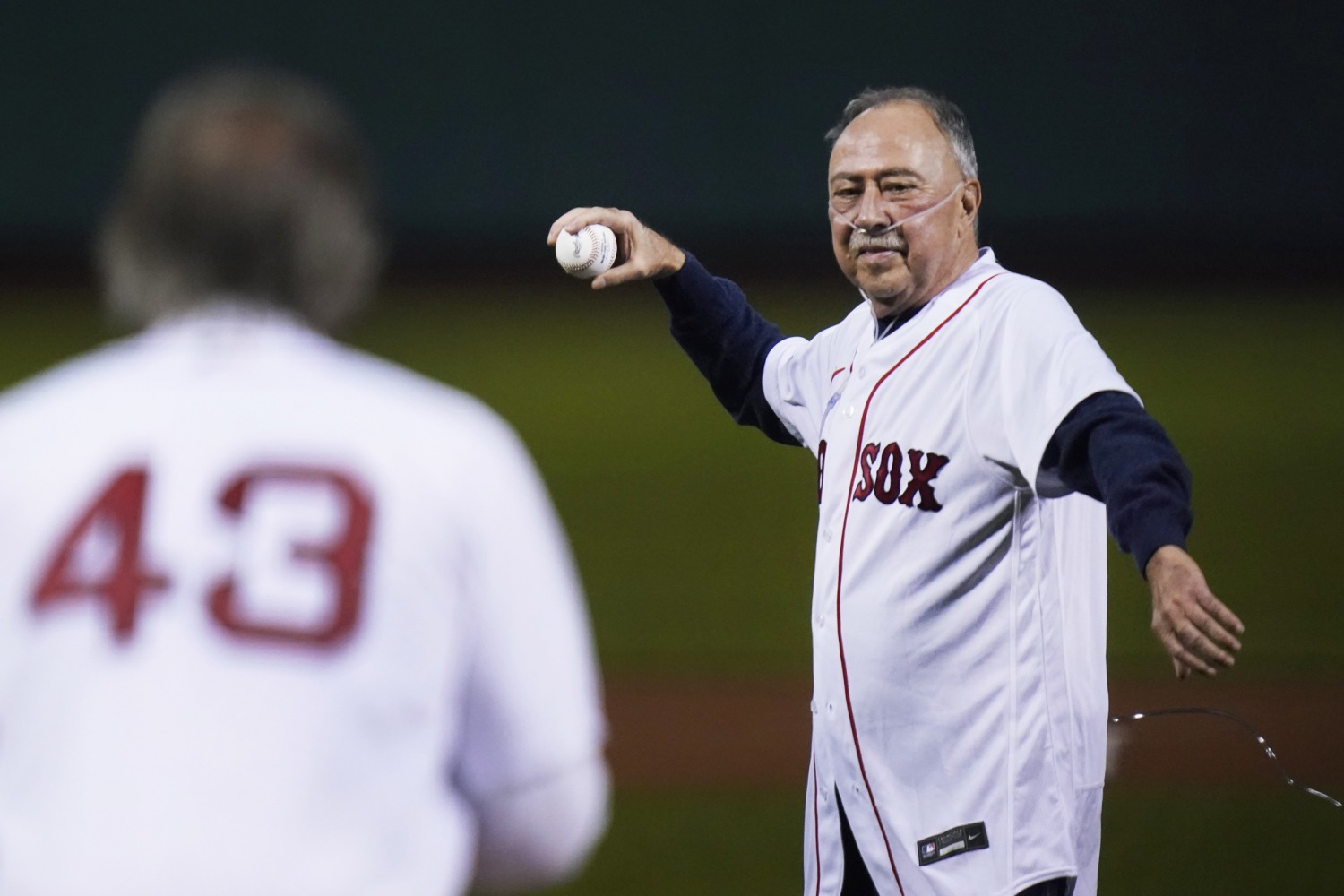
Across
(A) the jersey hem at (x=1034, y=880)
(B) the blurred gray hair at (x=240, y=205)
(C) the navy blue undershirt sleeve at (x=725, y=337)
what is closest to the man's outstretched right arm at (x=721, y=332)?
(C) the navy blue undershirt sleeve at (x=725, y=337)

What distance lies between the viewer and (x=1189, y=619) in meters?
1.84

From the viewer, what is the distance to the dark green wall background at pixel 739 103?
13086 millimetres

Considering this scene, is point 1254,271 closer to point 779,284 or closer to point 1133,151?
point 1133,151

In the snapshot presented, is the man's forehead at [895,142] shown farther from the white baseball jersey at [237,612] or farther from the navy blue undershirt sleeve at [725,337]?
the white baseball jersey at [237,612]

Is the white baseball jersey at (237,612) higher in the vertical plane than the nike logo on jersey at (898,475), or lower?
lower

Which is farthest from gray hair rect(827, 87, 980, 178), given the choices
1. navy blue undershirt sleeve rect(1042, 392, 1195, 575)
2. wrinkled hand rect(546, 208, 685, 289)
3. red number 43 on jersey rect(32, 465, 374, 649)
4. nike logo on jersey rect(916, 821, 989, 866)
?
red number 43 on jersey rect(32, 465, 374, 649)

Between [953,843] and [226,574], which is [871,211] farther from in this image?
[226,574]

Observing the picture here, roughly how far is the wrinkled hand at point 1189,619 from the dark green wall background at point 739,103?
11327 mm

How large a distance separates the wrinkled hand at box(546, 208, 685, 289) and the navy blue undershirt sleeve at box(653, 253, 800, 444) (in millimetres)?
57

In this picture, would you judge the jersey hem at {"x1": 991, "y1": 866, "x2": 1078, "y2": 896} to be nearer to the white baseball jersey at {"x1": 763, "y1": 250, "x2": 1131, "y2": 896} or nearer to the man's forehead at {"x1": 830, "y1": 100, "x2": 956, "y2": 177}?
the white baseball jersey at {"x1": 763, "y1": 250, "x2": 1131, "y2": 896}

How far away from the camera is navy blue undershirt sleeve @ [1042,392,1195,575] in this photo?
194 cm

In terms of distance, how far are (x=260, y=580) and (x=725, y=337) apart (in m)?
1.92

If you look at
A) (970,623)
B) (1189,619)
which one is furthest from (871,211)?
(1189,619)

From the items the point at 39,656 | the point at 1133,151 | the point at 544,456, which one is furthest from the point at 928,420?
the point at 1133,151
